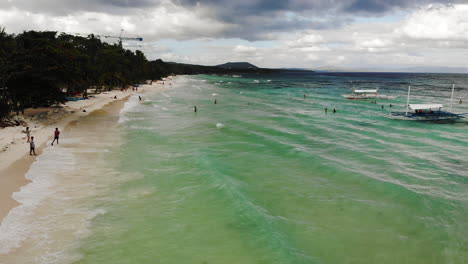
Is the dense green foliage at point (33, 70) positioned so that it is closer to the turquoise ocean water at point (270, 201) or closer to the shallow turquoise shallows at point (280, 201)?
the turquoise ocean water at point (270, 201)

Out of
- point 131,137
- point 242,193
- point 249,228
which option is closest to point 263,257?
point 249,228

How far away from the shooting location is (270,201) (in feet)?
59.5

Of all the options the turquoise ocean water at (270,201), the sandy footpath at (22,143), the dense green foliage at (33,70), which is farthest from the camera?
the dense green foliage at (33,70)

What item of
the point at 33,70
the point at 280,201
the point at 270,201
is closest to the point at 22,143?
the point at 33,70

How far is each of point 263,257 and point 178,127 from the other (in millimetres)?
28948

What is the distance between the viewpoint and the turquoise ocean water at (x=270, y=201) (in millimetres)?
13148

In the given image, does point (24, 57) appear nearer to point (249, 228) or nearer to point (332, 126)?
point (249, 228)

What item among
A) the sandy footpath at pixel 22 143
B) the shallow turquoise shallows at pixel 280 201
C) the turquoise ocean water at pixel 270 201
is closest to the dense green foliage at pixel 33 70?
the sandy footpath at pixel 22 143

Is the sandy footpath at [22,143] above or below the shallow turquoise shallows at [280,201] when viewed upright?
above

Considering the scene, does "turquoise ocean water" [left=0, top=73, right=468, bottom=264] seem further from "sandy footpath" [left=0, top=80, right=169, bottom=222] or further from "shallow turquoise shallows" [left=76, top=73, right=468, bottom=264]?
"sandy footpath" [left=0, top=80, right=169, bottom=222]

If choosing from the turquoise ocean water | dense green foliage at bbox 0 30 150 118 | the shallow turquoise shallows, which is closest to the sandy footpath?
dense green foliage at bbox 0 30 150 118

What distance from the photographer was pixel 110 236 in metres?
13.6

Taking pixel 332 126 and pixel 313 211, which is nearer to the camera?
pixel 313 211

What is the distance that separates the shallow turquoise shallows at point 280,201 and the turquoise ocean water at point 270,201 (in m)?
0.07
